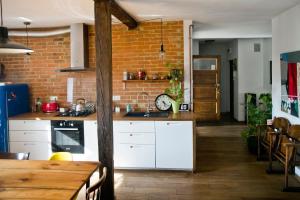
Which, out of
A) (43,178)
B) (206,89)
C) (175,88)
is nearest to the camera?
(43,178)

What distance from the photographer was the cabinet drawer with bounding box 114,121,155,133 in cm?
458

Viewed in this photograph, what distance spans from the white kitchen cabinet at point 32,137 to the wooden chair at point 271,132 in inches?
132

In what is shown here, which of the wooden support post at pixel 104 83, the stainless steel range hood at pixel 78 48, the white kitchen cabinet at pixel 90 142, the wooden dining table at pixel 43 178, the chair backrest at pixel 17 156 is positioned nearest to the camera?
the wooden dining table at pixel 43 178

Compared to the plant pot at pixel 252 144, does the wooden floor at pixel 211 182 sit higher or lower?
lower

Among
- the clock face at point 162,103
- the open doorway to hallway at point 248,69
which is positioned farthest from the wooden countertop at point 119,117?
the open doorway to hallway at point 248,69

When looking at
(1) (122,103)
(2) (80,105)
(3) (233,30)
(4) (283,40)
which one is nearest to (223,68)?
(3) (233,30)

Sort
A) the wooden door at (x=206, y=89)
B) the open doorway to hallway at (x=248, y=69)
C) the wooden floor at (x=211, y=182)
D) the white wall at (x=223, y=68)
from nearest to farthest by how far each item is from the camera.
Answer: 1. the wooden floor at (x=211, y=182)
2. the open doorway to hallway at (x=248, y=69)
3. the wooden door at (x=206, y=89)
4. the white wall at (x=223, y=68)

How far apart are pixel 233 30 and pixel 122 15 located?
329cm

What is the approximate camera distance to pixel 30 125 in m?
4.86

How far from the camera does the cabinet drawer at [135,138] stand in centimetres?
460

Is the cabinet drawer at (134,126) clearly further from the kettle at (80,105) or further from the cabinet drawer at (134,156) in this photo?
the kettle at (80,105)

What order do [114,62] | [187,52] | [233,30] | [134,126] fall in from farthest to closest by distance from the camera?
[233,30] < [114,62] < [187,52] < [134,126]

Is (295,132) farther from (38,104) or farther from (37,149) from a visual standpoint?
(38,104)

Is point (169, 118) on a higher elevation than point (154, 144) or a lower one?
higher
